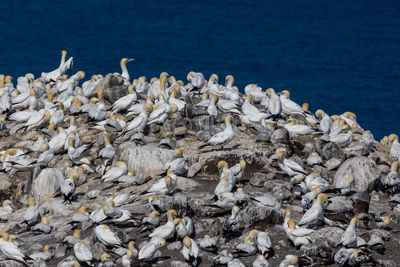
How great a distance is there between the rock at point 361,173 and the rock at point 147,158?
3603 millimetres

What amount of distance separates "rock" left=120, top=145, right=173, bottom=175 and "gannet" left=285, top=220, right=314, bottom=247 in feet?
12.2

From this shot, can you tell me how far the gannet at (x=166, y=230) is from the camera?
50.5ft

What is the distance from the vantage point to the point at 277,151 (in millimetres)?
18125

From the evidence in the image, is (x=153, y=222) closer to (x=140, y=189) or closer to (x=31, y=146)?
(x=140, y=189)

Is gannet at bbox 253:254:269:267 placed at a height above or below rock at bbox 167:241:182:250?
above

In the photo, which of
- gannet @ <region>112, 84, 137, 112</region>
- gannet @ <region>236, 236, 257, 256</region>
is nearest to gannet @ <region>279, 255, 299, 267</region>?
gannet @ <region>236, 236, 257, 256</region>

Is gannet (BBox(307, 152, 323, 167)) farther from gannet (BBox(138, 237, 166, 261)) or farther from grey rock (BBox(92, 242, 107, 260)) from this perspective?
grey rock (BBox(92, 242, 107, 260))

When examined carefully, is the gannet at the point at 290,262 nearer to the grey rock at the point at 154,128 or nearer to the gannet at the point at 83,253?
the gannet at the point at 83,253

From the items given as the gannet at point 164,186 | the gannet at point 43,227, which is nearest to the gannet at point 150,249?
the gannet at point 164,186

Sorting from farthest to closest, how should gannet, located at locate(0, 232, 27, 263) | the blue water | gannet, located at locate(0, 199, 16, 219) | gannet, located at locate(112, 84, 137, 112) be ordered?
1. the blue water
2. gannet, located at locate(112, 84, 137, 112)
3. gannet, located at locate(0, 199, 16, 219)
4. gannet, located at locate(0, 232, 27, 263)

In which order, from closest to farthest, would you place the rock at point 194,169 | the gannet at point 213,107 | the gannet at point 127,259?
the gannet at point 127,259, the rock at point 194,169, the gannet at point 213,107

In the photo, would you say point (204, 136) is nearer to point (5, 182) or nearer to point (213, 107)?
point (213, 107)

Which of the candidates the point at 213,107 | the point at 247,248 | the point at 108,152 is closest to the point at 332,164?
the point at 213,107

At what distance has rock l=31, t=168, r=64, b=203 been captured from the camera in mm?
18406
